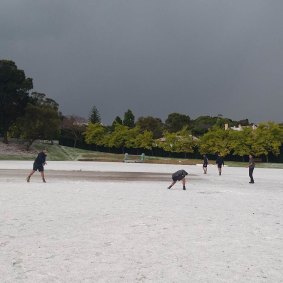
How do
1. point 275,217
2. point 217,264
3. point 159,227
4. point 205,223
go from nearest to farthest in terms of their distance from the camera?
point 217,264
point 159,227
point 205,223
point 275,217

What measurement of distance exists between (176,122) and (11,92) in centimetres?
8122

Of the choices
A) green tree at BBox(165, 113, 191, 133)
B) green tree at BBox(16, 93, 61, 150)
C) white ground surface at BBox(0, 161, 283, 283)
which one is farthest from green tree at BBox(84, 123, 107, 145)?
white ground surface at BBox(0, 161, 283, 283)

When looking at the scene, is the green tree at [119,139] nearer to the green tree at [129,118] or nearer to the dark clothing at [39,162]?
the green tree at [129,118]

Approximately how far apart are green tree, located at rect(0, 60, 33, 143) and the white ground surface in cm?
6421

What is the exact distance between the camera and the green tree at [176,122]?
148875mm

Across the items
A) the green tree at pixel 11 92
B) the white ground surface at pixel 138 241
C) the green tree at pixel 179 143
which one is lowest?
the white ground surface at pixel 138 241

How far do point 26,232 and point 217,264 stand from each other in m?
4.57

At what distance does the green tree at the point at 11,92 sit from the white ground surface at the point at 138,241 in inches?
2528

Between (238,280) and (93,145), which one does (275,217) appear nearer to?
(238,280)

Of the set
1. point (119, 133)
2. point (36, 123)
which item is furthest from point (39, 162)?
point (119, 133)

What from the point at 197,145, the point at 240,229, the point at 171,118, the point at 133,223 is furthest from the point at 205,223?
the point at 171,118

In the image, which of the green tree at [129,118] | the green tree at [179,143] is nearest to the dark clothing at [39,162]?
the green tree at [179,143]

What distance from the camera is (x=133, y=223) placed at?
437 inches

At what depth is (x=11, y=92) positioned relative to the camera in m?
76.6
